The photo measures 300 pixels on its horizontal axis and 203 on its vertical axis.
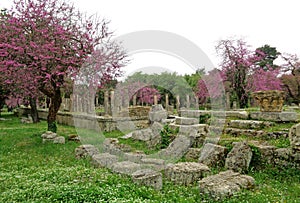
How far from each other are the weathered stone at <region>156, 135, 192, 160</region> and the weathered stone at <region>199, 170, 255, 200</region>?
13.1ft

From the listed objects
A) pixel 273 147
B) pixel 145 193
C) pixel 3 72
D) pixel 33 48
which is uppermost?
pixel 33 48

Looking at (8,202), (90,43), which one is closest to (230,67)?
(90,43)

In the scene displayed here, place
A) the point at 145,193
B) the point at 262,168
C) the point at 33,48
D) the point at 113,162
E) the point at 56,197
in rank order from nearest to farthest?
the point at 56,197 < the point at 145,193 < the point at 262,168 < the point at 113,162 < the point at 33,48

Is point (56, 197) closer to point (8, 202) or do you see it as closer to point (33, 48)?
point (8, 202)

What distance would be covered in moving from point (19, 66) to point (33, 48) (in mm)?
1185

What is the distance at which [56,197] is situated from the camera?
20.5 ft

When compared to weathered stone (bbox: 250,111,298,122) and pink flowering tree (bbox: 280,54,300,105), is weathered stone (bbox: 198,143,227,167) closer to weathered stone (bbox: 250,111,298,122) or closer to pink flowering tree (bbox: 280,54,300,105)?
weathered stone (bbox: 250,111,298,122)

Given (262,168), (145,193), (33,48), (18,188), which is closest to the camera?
(145,193)

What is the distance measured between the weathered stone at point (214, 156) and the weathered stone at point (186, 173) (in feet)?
3.72

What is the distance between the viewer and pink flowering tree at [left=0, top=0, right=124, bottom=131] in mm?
13867

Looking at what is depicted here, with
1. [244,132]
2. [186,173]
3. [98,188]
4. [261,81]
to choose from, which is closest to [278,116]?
[244,132]

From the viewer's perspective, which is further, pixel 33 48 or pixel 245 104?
pixel 245 104

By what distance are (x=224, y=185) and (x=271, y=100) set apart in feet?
24.5

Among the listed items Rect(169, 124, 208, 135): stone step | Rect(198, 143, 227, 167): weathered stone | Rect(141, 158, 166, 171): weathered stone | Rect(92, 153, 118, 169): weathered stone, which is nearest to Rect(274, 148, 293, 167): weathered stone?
Rect(198, 143, 227, 167): weathered stone
